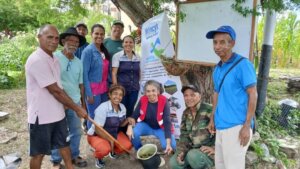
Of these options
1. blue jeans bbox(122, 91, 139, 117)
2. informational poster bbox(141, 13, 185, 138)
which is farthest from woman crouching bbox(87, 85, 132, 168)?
informational poster bbox(141, 13, 185, 138)

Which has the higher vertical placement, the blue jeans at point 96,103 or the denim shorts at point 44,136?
the blue jeans at point 96,103

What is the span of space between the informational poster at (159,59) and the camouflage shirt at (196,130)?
93cm

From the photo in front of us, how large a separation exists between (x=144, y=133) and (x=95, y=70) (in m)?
1.04

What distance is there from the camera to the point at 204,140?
314cm

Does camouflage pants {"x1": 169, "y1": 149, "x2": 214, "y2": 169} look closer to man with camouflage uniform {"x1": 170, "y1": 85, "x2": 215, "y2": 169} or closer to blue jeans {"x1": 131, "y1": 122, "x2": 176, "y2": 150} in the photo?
man with camouflage uniform {"x1": 170, "y1": 85, "x2": 215, "y2": 169}

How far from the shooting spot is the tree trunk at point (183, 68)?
3.94 metres

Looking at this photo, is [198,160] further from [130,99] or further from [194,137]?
[130,99]

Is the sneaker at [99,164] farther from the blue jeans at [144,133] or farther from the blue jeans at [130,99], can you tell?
the blue jeans at [130,99]

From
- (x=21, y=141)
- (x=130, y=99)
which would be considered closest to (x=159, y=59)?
(x=130, y=99)

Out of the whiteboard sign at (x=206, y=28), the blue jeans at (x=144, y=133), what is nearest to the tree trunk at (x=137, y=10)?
the whiteboard sign at (x=206, y=28)

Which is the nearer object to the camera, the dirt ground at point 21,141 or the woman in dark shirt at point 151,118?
the woman in dark shirt at point 151,118

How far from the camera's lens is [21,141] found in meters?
4.67

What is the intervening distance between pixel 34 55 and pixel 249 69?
187 cm

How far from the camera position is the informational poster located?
4000mm
